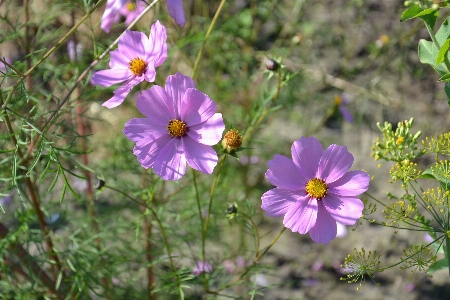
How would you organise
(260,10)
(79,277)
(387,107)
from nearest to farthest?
(79,277) → (260,10) → (387,107)

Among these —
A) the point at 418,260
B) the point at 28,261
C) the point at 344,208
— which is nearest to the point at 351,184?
the point at 344,208

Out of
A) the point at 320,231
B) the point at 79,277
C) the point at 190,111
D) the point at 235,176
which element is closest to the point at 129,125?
the point at 190,111

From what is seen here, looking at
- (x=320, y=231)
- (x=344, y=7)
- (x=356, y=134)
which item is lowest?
(x=320, y=231)

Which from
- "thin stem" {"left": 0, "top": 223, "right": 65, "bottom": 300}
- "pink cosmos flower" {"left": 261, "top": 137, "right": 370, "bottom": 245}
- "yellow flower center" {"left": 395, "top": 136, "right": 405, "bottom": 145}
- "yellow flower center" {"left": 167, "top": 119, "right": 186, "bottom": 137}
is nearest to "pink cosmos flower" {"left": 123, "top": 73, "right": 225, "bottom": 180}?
"yellow flower center" {"left": 167, "top": 119, "right": 186, "bottom": 137}

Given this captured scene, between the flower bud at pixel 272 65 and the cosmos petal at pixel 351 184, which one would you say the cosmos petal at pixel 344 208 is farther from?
the flower bud at pixel 272 65

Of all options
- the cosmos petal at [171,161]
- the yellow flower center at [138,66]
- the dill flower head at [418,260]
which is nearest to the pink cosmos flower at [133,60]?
the yellow flower center at [138,66]

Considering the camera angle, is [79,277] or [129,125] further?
[79,277]

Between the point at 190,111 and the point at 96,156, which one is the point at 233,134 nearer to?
the point at 190,111

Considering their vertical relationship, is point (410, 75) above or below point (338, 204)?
above

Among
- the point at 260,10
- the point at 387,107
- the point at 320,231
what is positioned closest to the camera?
the point at 320,231
